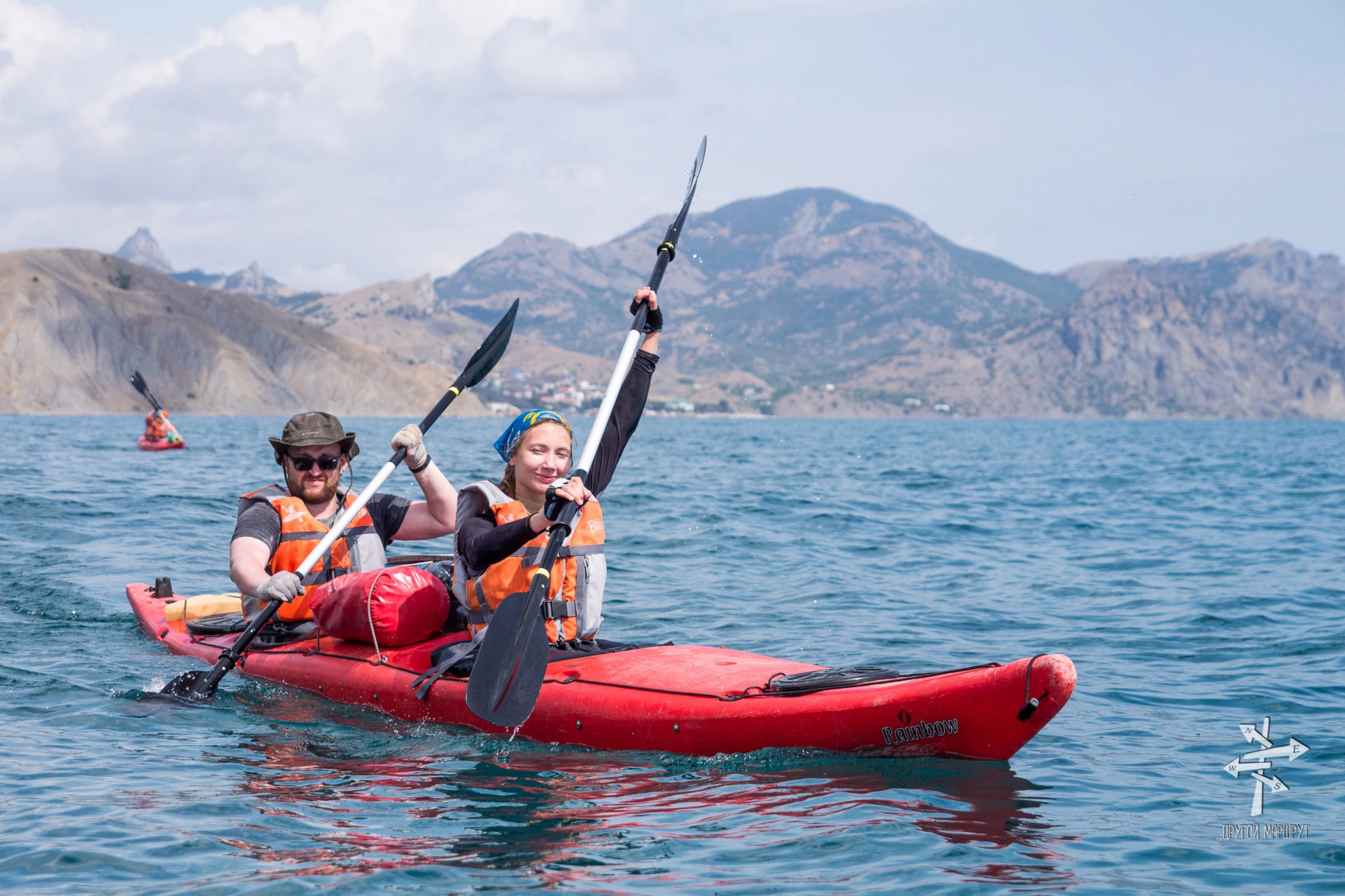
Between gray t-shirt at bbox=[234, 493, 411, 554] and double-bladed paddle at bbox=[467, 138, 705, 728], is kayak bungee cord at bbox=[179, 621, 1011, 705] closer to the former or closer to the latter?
double-bladed paddle at bbox=[467, 138, 705, 728]

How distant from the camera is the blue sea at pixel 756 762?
13.4ft

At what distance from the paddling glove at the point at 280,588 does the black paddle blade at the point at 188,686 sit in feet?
3.02

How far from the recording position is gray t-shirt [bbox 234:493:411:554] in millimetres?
6648

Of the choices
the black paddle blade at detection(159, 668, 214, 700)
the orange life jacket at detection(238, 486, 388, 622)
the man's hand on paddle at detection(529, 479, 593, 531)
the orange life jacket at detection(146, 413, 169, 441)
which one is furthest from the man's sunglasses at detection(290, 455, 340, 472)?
the orange life jacket at detection(146, 413, 169, 441)

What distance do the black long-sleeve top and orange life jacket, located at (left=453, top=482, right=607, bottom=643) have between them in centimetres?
9

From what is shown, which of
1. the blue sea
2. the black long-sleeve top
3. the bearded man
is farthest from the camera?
the bearded man

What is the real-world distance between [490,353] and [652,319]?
305cm

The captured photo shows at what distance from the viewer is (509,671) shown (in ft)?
17.6

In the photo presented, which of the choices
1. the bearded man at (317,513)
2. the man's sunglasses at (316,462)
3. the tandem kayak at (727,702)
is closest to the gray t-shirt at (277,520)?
the bearded man at (317,513)

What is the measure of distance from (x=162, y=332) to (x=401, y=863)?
115 metres

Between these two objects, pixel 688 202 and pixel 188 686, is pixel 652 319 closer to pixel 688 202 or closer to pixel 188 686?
pixel 688 202

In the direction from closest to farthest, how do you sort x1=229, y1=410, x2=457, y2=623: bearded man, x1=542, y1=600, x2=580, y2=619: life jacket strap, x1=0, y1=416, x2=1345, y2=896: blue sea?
x1=0, y1=416, x2=1345, y2=896: blue sea, x1=542, y1=600, x2=580, y2=619: life jacket strap, x1=229, y1=410, x2=457, y2=623: bearded man

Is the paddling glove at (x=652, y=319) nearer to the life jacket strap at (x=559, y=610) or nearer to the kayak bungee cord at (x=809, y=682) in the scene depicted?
the life jacket strap at (x=559, y=610)

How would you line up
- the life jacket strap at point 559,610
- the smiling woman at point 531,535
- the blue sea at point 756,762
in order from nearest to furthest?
the blue sea at point 756,762 → the smiling woman at point 531,535 → the life jacket strap at point 559,610
